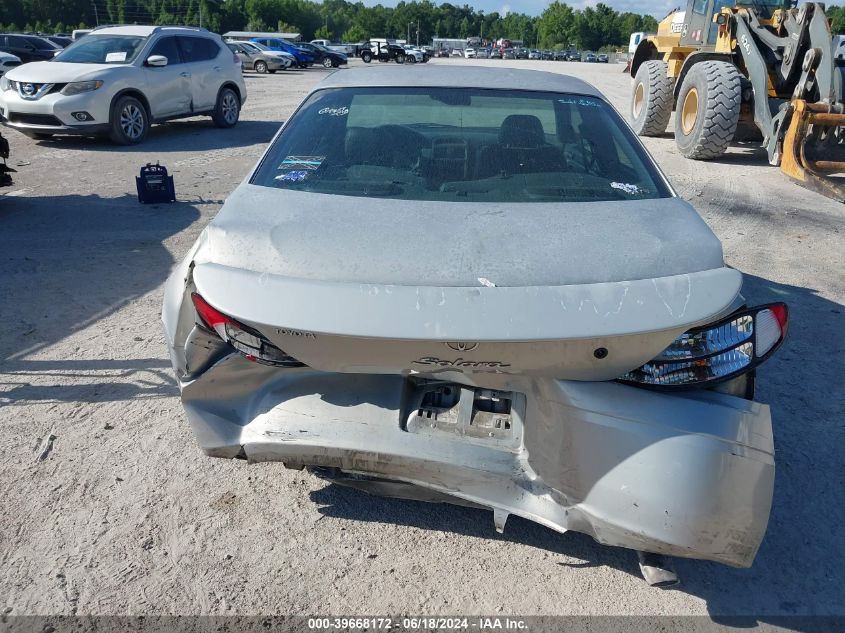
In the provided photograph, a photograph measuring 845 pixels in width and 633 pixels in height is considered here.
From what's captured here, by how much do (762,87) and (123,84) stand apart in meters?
9.32

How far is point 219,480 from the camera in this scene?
281 cm

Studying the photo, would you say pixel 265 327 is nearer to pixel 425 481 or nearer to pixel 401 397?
pixel 401 397

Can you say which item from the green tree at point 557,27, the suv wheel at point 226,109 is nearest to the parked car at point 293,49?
the suv wheel at point 226,109

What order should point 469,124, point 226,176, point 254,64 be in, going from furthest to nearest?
point 254,64, point 226,176, point 469,124

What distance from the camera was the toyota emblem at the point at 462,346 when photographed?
184cm

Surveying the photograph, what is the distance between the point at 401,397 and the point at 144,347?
2377 mm

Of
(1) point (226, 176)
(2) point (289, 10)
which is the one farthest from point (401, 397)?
(2) point (289, 10)

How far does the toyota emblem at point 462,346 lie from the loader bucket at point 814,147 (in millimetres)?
7649

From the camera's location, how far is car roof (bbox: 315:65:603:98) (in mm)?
3330

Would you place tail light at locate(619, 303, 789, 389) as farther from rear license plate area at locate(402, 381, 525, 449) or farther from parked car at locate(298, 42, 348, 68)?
parked car at locate(298, 42, 348, 68)

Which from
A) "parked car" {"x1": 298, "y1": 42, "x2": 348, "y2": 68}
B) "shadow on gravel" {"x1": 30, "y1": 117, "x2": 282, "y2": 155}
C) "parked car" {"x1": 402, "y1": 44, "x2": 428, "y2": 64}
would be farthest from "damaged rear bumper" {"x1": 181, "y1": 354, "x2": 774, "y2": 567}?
"parked car" {"x1": 402, "y1": 44, "x2": 428, "y2": 64}

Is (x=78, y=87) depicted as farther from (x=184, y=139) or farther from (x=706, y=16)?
(x=706, y=16)

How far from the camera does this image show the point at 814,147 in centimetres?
895

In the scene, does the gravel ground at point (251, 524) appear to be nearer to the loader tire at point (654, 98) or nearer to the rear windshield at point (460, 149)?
the rear windshield at point (460, 149)
